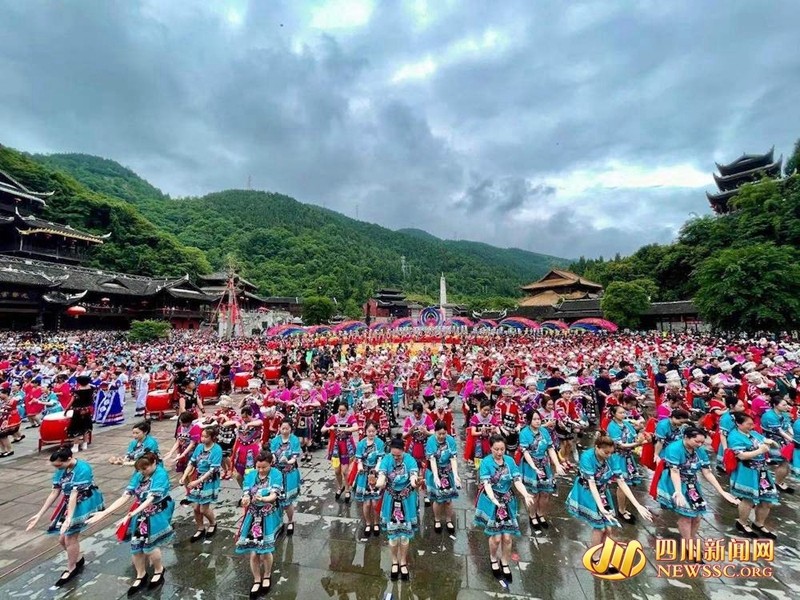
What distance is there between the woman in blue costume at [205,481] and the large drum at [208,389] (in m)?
10.7

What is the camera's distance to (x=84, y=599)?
14.5ft

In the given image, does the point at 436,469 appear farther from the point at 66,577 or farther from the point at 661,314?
the point at 661,314

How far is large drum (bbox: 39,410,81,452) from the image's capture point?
9.58 meters

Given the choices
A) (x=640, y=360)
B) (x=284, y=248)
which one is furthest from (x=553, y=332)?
(x=284, y=248)

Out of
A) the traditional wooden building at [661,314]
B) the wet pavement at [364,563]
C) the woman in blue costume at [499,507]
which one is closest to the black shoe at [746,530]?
the wet pavement at [364,563]

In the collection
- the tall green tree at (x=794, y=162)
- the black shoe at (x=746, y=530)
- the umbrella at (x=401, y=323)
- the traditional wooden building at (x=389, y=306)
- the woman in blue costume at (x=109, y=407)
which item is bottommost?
the black shoe at (x=746, y=530)

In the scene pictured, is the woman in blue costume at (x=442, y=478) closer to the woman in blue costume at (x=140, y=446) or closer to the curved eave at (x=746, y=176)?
the woman in blue costume at (x=140, y=446)

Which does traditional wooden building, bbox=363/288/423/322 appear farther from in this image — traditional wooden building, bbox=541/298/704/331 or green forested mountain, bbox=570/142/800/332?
green forested mountain, bbox=570/142/800/332

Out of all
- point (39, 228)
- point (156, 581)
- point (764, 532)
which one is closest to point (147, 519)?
point (156, 581)

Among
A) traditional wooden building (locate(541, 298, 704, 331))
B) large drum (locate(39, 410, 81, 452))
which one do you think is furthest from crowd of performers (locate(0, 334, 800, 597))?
traditional wooden building (locate(541, 298, 704, 331))

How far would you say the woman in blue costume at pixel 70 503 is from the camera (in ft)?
15.3

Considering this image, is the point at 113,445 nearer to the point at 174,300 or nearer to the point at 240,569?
the point at 240,569

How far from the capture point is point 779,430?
6.43 meters

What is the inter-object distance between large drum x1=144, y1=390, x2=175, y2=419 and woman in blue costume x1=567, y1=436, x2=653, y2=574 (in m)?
13.1
